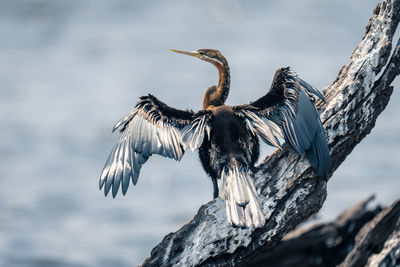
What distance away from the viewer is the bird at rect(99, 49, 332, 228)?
199 inches

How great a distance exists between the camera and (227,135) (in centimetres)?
547

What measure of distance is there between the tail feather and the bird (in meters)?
0.01

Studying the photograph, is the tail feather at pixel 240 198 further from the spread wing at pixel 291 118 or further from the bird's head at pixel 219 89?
the bird's head at pixel 219 89

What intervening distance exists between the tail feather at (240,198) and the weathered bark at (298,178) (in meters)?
0.12

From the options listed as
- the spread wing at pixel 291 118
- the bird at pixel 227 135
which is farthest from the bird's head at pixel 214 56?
the spread wing at pixel 291 118

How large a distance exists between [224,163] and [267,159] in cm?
35

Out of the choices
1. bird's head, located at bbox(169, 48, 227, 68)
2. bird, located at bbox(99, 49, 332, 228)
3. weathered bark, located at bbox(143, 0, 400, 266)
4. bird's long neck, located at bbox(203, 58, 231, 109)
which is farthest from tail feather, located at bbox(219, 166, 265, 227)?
bird's head, located at bbox(169, 48, 227, 68)

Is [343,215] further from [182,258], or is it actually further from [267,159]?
[182,258]

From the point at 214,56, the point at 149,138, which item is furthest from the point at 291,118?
the point at 214,56

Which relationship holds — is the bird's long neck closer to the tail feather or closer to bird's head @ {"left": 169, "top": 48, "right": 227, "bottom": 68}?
bird's head @ {"left": 169, "top": 48, "right": 227, "bottom": 68}

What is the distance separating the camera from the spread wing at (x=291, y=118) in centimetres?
497

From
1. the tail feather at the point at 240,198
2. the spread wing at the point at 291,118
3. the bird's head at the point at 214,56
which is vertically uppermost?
the bird's head at the point at 214,56

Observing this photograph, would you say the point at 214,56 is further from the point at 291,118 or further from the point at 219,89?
the point at 291,118

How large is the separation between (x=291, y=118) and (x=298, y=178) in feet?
1.93
